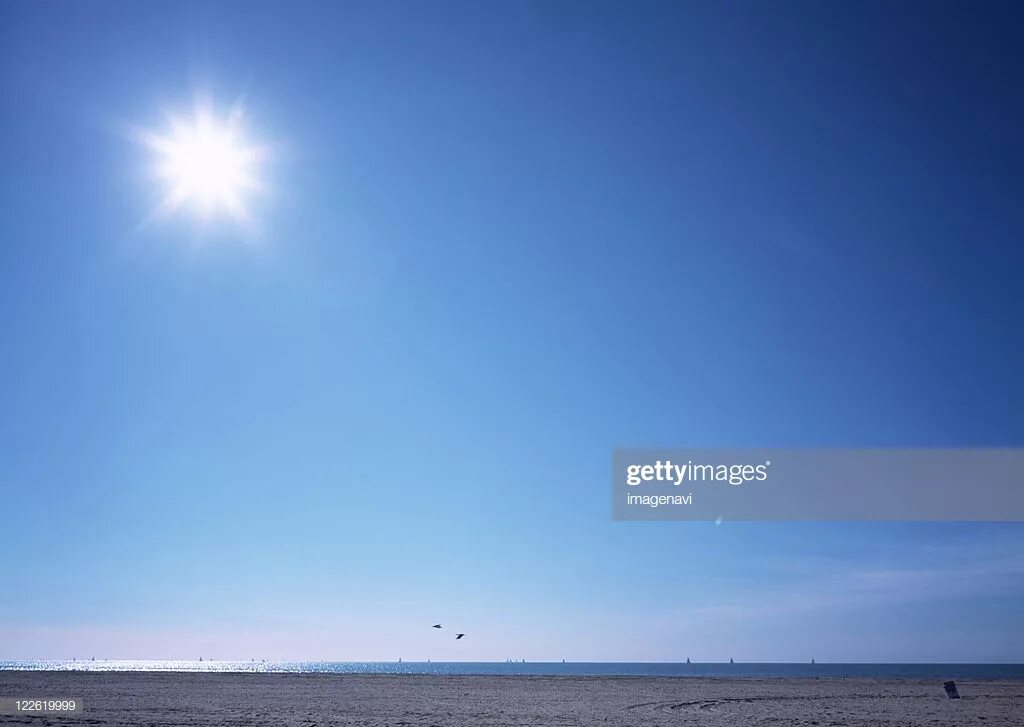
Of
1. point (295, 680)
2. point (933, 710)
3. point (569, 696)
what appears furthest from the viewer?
point (295, 680)

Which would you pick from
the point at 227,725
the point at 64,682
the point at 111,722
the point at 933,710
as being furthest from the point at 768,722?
the point at 64,682

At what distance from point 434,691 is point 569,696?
717cm

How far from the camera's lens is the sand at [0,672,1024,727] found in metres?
25.2

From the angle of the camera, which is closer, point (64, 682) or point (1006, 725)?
point (1006, 725)

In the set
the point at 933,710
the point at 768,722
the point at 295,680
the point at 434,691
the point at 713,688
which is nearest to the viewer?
the point at 768,722

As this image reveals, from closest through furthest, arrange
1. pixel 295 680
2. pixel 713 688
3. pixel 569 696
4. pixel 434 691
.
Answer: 1. pixel 569 696
2. pixel 434 691
3. pixel 713 688
4. pixel 295 680

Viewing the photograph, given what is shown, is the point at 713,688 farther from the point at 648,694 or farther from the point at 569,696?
the point at 569,696

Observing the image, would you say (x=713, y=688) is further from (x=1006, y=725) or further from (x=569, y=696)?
(x=1006, y=725)

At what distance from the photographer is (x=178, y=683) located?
43031 mm

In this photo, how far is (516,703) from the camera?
104 ft

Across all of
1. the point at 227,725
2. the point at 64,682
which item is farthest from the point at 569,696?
the point at 64,682

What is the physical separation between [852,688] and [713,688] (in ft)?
26.7

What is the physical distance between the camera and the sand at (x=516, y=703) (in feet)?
82.5

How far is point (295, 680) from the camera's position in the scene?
46844 millimetres
